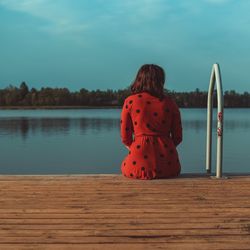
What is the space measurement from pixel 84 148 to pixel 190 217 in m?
22.1

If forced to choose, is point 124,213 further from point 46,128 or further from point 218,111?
point 46,128

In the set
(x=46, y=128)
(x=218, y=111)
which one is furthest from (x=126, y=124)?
(x=46, y=128)

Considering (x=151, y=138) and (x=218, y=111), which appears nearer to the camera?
(x=151, y=138)

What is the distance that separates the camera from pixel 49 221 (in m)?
3.35

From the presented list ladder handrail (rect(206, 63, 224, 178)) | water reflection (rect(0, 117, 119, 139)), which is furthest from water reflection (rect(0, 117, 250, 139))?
ladder handrail (rect(206, 63, 224, 178))

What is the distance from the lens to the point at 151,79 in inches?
195

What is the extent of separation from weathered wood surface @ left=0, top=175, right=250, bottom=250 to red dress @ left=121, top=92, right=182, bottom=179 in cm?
16

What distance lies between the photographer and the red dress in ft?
16.2

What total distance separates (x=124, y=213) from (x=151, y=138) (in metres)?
1.56

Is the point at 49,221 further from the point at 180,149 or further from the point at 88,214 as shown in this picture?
the point at 180,149

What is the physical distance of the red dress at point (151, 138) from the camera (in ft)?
16.2

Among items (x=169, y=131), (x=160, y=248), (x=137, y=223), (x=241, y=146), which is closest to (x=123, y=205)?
(x=137, y=223)

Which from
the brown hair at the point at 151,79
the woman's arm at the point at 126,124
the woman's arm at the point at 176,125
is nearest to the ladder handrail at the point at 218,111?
the woman's arm at the point at 176,125

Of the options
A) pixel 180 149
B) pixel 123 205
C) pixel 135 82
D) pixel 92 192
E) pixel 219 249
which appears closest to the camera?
pixel 219 249
